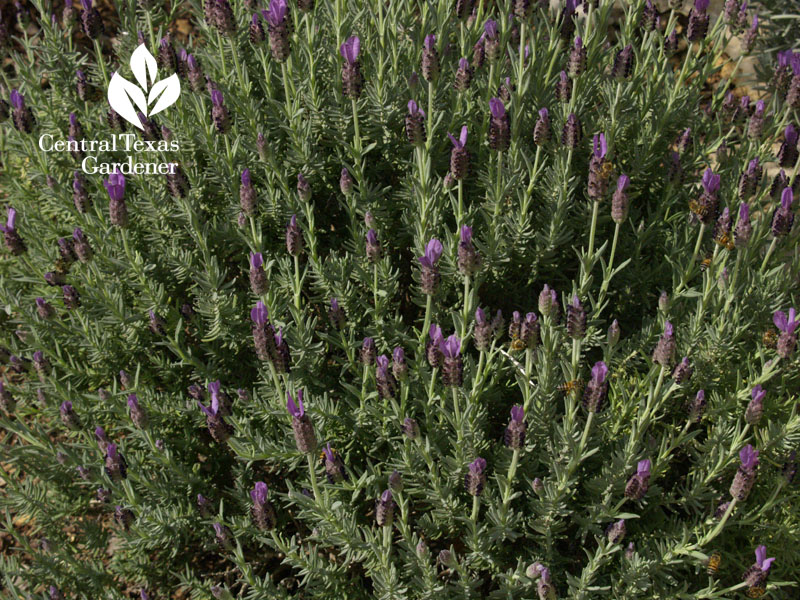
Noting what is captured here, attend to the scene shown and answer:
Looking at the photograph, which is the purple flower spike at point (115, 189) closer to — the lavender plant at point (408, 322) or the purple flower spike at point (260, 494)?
the lavender plant at point (408, 322)

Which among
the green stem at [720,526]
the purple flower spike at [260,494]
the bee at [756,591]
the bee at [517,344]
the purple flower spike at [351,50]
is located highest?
the purple flower spike at [351,50]

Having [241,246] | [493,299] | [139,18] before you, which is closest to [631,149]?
[493,299]

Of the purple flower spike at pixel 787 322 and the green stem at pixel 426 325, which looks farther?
the green stem at pixel 426 325

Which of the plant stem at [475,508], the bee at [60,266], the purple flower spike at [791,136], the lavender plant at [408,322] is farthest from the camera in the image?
the bee at [60,266]

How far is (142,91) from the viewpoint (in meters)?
3.04

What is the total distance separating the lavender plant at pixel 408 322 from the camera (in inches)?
92.2

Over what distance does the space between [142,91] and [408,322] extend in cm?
141

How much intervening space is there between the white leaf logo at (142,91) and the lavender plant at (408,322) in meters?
0.02

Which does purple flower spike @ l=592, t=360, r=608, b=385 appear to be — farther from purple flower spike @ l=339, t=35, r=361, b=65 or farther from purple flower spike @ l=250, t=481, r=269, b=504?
purple flower spike @ l=339, t=35, r=361, b=65

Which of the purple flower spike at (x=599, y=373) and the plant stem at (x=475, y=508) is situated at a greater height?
the purple flower spike at (x=599, y=373)

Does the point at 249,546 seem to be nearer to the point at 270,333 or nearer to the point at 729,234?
the point at 270,333

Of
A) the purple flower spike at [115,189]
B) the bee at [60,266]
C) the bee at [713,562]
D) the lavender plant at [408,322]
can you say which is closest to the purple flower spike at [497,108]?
the lavender plant at [408,322]

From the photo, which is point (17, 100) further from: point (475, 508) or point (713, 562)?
point (713, 562)

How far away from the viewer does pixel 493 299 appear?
9.68 ft
